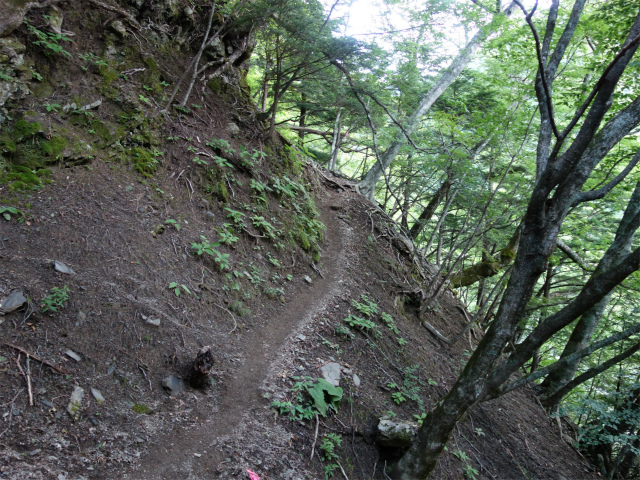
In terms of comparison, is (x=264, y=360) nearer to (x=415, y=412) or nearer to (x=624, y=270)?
(x=415, y=412)

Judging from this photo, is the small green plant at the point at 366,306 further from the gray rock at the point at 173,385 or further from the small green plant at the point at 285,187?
the gray rock at the point at 173,385

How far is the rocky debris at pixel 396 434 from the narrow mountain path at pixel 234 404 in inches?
64.0

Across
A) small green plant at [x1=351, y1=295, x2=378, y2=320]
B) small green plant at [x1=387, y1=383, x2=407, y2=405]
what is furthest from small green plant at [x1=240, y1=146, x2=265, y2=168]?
small green plant at [x1=387, y1=383, x2=407, y2=405]

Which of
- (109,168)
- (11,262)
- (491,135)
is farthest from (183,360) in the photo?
(491,135)

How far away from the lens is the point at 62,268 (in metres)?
4.22

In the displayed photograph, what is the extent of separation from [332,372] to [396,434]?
3.96 feet

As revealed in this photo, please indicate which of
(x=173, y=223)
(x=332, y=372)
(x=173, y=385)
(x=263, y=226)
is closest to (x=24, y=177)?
(x=173, y=223)

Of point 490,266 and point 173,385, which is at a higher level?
point 490,266

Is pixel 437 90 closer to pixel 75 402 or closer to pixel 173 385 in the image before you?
pixel 173 385

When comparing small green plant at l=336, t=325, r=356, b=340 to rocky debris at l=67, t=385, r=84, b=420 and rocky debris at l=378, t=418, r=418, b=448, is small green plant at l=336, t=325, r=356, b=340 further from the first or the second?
rocky debris at l=67, t=385, r=84, b=420

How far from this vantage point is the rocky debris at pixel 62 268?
13.7 feet

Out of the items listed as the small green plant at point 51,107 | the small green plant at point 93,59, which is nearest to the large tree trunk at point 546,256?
the small green plant at point 51,107

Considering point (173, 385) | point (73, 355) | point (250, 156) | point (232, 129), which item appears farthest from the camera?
point (232, 129)

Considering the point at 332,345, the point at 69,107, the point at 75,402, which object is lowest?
the point at 75,402
